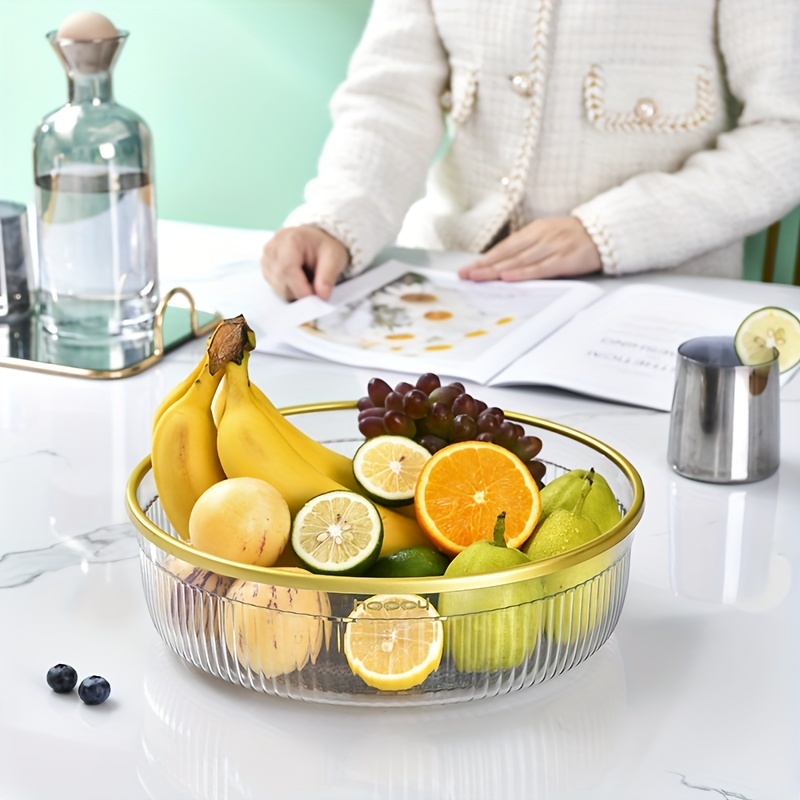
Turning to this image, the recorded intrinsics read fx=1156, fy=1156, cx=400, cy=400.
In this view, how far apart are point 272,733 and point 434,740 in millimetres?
86

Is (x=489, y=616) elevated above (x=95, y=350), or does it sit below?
above

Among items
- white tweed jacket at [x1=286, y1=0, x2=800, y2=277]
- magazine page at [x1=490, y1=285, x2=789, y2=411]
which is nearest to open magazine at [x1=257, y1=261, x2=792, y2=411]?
magazine page at [x1=490, y1=285, x2=789, y2=411]

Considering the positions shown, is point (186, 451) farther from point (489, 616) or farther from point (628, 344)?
point (628, 344)

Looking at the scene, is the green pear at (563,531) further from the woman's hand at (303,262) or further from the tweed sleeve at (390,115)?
the tweed sleeve at (390,115)

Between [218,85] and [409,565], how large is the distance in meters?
1.82

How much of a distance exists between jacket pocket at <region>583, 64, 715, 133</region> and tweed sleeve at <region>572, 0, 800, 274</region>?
5 centimetres

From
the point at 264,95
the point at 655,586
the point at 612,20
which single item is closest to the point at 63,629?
the point at 655,586

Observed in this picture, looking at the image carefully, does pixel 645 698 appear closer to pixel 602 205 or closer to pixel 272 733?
pixel 272 733

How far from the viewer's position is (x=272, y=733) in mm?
614

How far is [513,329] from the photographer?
1287mm

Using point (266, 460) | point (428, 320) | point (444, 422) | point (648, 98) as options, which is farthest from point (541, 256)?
point (266, 460)

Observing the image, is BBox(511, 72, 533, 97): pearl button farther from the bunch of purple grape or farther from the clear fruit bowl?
the clear fruit bowl

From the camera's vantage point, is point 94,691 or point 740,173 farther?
point 740,173

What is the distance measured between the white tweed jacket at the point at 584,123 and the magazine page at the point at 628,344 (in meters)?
0.16
